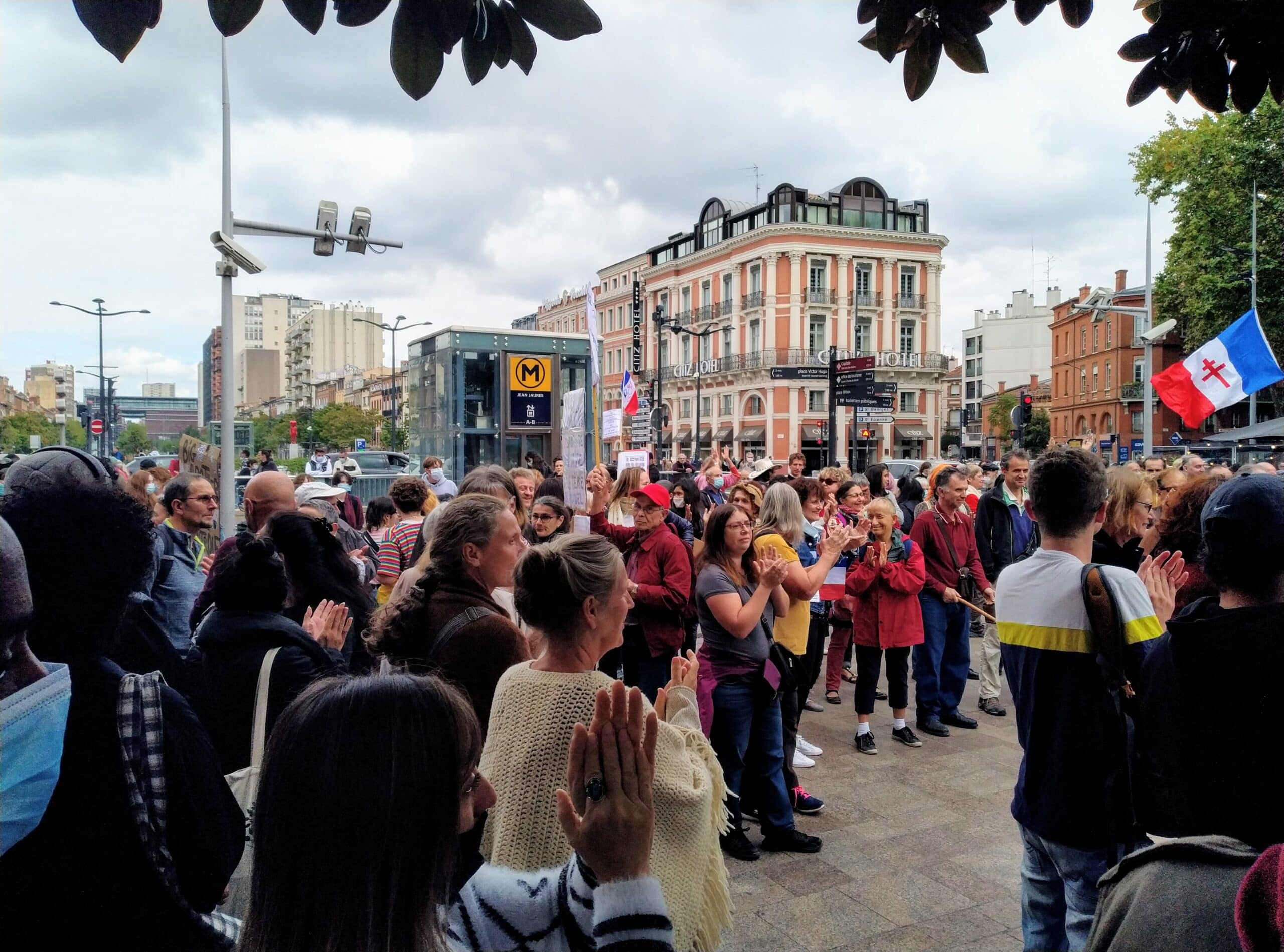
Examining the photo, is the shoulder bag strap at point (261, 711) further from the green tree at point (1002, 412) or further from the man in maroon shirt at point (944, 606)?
the green tree at point (1002, 412)

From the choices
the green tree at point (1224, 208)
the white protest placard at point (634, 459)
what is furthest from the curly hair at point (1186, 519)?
the green tree at point (1224, 208)

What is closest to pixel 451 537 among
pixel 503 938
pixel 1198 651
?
pixel 503 938

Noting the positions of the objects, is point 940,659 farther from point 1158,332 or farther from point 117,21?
point 1158,332

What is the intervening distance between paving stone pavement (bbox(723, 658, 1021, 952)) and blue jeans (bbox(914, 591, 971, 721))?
1.55 feet

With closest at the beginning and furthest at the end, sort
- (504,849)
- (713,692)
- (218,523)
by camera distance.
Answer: (504,849), (713,692), (218,523)

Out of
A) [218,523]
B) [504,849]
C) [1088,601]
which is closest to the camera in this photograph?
[504,849]

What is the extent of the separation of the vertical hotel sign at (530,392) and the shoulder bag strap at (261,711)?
18.7 metres

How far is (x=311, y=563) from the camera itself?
12.2 feet

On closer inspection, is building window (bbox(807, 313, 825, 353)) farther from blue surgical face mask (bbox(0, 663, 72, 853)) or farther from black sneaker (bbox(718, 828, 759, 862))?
blue surgical face mask (bbox(0, 663, 72, 853))

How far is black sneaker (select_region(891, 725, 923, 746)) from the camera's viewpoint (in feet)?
21.2

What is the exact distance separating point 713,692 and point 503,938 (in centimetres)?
301

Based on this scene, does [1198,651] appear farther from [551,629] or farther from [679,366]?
[679,366]

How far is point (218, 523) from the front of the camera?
41.3 ft

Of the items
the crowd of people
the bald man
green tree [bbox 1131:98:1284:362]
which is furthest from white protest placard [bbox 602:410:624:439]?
green tree [bbox 1131:98:1284:362]
